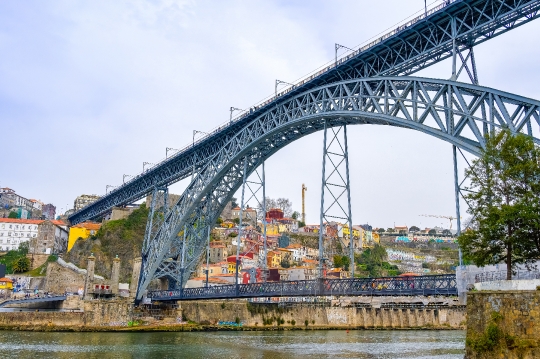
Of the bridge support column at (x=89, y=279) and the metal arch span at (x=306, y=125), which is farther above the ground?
the metal arch span at (x=306, y=125)

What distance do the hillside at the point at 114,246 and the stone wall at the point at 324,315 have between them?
51.3 feet

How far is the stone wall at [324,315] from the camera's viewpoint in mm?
46406

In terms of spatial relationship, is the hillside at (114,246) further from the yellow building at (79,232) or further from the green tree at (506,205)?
the green tree at (506,205)

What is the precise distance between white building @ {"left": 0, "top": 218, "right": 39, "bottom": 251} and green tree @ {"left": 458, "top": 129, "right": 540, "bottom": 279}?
71263mm

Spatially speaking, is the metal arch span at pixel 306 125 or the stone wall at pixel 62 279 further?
the stone wall at pixel 62 279

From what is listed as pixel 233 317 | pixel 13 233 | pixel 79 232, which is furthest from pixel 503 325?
pixel 13 233

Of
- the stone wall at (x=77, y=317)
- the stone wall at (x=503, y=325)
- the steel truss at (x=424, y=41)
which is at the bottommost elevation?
the stone wall at (x=77, y=317)

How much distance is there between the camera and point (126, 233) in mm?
63219

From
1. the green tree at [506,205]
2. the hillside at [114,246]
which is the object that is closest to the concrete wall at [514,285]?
the green tree at [506,205]

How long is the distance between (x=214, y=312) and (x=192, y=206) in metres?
10.5

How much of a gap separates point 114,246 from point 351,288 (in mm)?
43599

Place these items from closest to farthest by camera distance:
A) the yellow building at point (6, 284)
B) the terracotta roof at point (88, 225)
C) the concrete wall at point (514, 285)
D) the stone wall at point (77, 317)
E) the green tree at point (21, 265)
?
the concrete wall at point (514, 285), the stone wall at point (77, 317), the yellow building at point (6, 284), the green tree at point (21, 265), the terracotta roof at point (88, 225)

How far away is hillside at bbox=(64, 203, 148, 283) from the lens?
60.1 meters

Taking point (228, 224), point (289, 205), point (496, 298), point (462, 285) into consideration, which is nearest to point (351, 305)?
point (228, 224)
